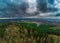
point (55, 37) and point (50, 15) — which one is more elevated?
point (50, 15)

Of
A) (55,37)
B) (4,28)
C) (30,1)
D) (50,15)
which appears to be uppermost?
(30,1)

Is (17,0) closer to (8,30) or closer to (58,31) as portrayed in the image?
(8,30)

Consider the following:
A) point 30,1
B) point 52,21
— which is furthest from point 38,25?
point 30,1

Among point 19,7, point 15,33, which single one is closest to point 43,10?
point 19,7

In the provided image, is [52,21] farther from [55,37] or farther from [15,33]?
[15,33]

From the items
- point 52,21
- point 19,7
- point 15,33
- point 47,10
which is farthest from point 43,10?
point 15,33

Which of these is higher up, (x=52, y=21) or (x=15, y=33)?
(x=52, y=21)
